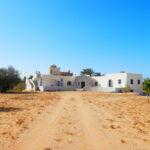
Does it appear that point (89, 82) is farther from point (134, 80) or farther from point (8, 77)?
point (8, 77)

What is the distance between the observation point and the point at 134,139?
5.14 m

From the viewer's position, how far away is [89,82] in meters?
40.6

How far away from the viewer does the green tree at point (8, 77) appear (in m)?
29.1

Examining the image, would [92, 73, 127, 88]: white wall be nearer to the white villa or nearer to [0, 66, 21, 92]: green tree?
the white villa

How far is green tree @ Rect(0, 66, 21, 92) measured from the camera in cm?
2909

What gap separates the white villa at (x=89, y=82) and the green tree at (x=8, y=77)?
6417 millimetres

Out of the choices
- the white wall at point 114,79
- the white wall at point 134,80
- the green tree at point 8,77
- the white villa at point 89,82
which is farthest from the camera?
the white wall at point 114,79

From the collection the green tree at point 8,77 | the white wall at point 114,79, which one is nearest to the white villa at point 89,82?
the white wall at point 114,79

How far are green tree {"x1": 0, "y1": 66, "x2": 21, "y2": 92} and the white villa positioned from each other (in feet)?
21.1

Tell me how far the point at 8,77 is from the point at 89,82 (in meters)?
18.4

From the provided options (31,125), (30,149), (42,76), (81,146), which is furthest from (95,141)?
(42,76)

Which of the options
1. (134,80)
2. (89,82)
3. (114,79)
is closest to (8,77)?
(89,82)

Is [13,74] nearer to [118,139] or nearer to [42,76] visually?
[42,76]

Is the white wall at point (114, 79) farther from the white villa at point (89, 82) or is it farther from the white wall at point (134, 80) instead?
the white wall at point (134, 80)
